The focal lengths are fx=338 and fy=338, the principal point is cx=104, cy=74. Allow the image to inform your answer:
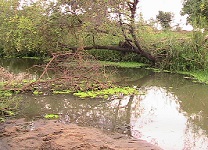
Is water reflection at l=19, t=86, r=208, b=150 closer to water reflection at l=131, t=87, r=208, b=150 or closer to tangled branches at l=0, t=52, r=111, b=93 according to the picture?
water reflection at l=131, t=87, r=208, b=150

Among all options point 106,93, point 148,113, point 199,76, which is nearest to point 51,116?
point 148,113

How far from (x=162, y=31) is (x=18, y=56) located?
39.9 feet

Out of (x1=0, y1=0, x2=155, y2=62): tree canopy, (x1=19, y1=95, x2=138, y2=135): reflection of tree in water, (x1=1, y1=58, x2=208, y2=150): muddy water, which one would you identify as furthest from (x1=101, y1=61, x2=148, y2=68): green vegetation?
(x1=19, y1=95, x2=138, y2=135): reflection of tree in water

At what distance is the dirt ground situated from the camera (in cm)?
621

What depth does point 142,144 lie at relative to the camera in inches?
264

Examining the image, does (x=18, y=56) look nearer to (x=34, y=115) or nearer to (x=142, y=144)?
(x=34, y=115)

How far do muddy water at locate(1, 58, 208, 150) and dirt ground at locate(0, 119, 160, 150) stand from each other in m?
0.58

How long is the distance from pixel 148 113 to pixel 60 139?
3.65 meters

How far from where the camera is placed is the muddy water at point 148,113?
7527 millimetres

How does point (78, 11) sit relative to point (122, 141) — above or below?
above

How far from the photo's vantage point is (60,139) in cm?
643

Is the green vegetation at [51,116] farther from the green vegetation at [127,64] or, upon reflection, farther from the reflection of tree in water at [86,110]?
the green vegetation at [127,64]

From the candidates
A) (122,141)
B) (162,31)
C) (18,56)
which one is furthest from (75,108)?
(18,56)

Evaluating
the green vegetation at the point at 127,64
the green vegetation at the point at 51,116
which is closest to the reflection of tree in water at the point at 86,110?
the green vegetation at the point at 51,116
